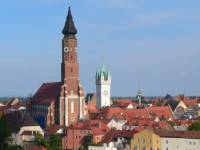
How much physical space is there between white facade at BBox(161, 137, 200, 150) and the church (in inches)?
1046

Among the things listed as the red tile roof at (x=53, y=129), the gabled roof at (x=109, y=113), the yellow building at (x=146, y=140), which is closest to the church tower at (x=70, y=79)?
the red tile roof at (x=53, y=129)

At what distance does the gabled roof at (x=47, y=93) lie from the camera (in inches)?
3932

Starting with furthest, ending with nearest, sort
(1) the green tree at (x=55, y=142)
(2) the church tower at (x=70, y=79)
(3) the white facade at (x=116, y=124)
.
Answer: (2) the church tower at (x=70, y=79)
(3) the white facade at (x=116, y=124)
(1) the green tree at (x=55, y=142)

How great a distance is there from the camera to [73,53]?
99.8 meters

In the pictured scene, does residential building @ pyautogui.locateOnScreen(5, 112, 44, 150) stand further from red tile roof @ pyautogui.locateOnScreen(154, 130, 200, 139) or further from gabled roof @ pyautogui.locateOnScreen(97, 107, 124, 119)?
gabled roof @ pyautogui.locateOnScreen(97, 107, 124, 119)

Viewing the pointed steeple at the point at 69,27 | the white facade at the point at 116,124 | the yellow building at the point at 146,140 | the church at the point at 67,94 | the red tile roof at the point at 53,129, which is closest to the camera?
the yellow building at the point at 146,140

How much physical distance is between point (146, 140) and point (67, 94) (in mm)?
26906

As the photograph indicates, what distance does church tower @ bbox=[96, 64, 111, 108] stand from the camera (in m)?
139

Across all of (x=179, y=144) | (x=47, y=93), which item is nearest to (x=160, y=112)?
(x=47, y=93)

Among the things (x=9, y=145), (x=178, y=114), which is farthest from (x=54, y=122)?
(x=178, y=114)

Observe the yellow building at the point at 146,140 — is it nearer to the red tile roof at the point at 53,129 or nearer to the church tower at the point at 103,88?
the red tile roof at the point at 53,129

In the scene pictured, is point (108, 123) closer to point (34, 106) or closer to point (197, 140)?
point (34, 106)

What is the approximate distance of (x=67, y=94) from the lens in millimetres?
97875

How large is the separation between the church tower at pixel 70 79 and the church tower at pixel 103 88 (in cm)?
3985
